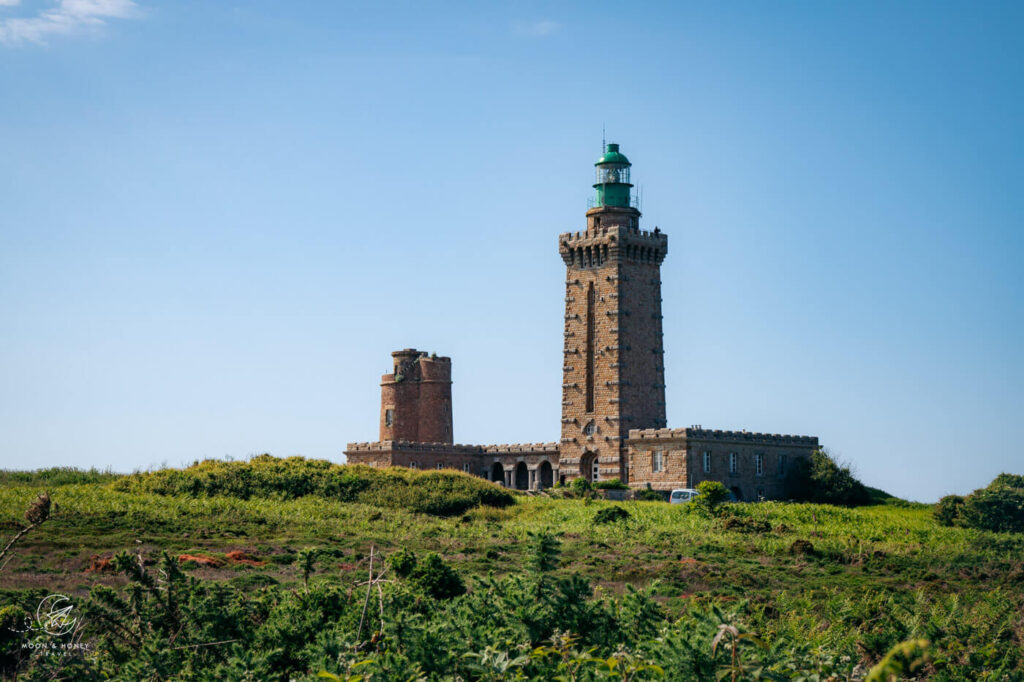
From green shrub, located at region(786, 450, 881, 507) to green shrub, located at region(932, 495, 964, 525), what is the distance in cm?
626

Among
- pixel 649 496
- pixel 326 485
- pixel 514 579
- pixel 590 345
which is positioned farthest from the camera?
pixel 590 345

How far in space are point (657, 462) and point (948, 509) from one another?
1373cm

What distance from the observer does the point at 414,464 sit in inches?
2395

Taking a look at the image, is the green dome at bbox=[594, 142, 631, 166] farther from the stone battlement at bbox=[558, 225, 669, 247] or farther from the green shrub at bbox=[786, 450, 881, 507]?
the green shrub at bbox=[786, 450, 881, 507]

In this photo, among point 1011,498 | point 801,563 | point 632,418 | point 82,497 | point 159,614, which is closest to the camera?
point 159,614

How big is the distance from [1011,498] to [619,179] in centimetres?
2692

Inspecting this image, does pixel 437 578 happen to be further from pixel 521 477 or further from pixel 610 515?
pixel 521 477

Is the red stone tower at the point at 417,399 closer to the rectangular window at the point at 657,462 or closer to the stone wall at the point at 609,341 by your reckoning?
the stone wall at the point at 609,341

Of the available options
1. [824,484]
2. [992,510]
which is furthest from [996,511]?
[824,484]

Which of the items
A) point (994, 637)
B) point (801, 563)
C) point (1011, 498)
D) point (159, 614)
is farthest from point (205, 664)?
point (1011, 498)

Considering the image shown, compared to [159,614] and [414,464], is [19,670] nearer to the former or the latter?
[159,614]

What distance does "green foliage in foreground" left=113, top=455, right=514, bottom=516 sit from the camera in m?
45.5

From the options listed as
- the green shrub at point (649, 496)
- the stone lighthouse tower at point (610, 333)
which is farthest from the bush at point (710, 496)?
the stone lighthouse tower at point (610, 333)

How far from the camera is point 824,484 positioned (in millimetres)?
55000
